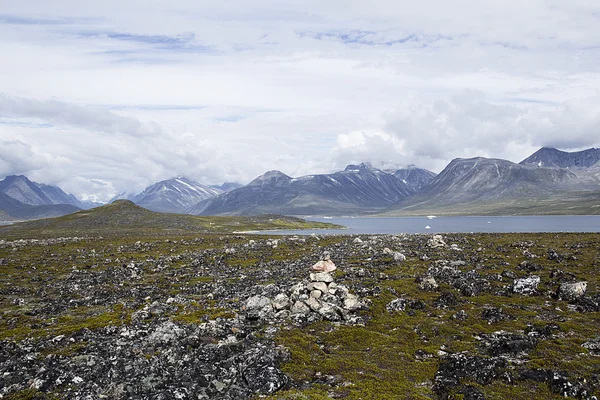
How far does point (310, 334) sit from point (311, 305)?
16.2 ft

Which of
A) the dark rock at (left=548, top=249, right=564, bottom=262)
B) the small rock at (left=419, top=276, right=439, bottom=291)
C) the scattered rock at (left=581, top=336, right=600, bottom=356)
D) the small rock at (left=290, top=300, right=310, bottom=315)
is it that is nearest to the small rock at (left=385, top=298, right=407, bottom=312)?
the small rock at (left=419, top=276, right=439, bottom=291)

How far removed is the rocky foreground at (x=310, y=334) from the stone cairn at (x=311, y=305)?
0.48ft

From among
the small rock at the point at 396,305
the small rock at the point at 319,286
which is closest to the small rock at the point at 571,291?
the small rock at the point at 396,305

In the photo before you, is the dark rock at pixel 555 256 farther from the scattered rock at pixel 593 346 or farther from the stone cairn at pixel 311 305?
the stone cairn at pixel 311 305

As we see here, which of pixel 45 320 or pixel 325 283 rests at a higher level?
pixel 325 283

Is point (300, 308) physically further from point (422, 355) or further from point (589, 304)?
point (589, 304)

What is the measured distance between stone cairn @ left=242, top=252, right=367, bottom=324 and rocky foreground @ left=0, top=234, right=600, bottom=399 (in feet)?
0.48

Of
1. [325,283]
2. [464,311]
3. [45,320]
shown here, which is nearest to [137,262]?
[45,320]

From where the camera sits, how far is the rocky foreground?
19.2m

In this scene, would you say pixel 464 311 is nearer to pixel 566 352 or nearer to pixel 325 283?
pixel 566 352

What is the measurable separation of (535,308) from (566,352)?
34.0 ft

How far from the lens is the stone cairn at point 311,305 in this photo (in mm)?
30391

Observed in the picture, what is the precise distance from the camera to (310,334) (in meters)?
27.1

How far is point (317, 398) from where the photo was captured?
17.9 meters
